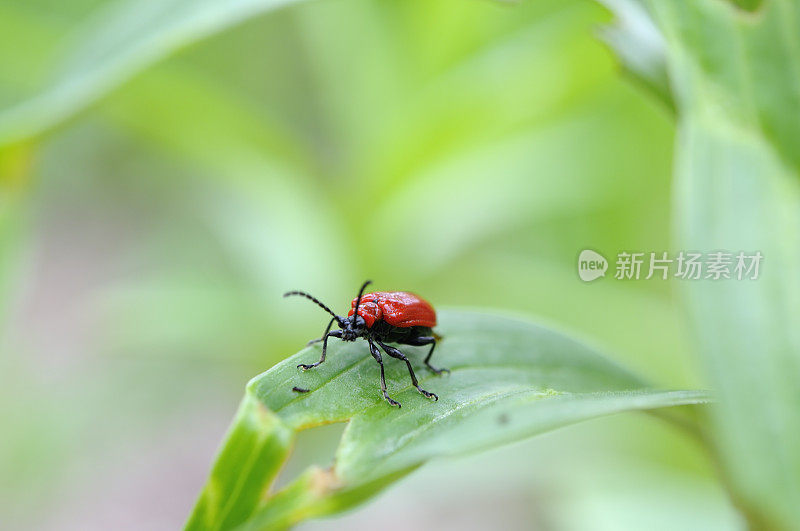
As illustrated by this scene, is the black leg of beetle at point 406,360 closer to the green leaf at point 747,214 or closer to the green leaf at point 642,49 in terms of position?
the green leaf at point 747,214

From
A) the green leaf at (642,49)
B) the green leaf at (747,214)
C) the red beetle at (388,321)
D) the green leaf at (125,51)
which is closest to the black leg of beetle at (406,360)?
the red beetle at (388,321)

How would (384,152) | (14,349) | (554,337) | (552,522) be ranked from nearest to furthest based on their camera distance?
1. (554,337)
2. (384,152)
3. (552,522)
4. (14,349)

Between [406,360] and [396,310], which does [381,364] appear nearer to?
[406,360]

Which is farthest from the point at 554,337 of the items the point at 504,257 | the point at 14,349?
the point at 14,349

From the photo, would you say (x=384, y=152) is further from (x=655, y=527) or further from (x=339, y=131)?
(x=655, y=527)

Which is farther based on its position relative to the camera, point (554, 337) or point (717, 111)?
point (554, 337)

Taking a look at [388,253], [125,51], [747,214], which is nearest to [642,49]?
[747,214]

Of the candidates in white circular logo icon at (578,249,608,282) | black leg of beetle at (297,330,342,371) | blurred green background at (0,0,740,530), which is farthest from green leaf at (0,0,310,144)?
white circular logo icon at (578,249,608,282)

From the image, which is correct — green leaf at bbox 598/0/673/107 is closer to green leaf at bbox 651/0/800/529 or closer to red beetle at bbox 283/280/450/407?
green leaf at bbox 651/0/800/529
